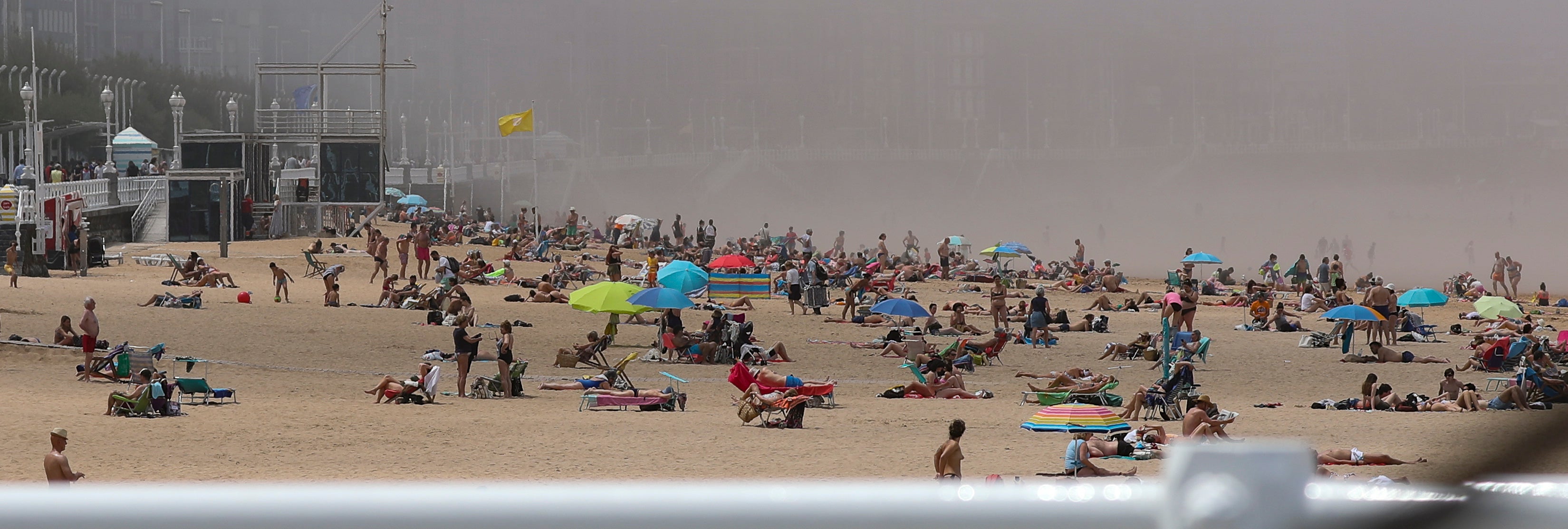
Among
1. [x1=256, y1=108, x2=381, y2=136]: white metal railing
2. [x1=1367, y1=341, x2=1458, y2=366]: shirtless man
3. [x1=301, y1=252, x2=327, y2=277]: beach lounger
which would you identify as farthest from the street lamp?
[x1=1367, y1=341, x2=1458, y2=366]: shirtless man

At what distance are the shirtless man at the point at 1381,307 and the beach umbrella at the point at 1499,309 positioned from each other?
93.6 inches

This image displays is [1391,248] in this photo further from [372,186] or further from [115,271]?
[115,271]

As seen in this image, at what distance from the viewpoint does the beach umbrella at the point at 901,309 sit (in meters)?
21.1

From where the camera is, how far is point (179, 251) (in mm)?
32438

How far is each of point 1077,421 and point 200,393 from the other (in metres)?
7.91

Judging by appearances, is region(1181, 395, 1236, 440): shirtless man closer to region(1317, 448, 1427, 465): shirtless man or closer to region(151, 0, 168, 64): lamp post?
region(1317, 448, 1427, 465): shirtless man

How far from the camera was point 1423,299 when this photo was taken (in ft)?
74.4

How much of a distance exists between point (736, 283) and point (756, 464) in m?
15.3

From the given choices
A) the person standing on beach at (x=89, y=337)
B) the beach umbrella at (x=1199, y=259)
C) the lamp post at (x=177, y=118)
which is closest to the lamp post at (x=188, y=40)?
the lamp post at (x=177, y=118)

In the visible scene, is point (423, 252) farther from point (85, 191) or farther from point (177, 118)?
point (177, 118)

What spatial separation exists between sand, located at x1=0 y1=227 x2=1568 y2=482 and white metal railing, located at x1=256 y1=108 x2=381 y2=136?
15.5m

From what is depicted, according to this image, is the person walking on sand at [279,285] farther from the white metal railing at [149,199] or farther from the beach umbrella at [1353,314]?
the beach umbrella at [1353,314]

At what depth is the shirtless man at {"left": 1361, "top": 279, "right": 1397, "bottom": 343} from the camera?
66.2 ft

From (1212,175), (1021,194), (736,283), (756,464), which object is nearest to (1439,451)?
(756,464)
